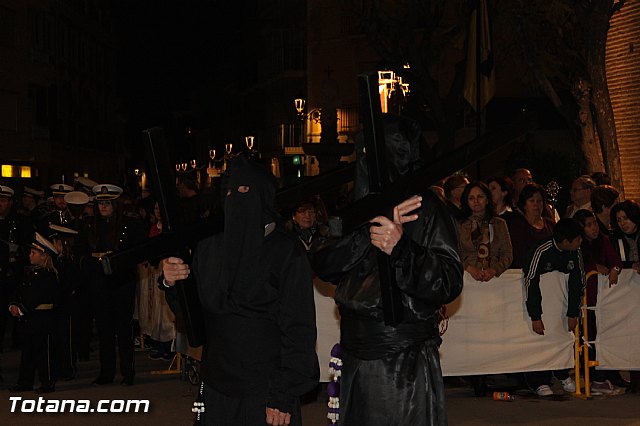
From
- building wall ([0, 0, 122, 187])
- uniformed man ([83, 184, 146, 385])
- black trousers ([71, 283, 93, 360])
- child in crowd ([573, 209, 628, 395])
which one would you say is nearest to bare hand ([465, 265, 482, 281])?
child in crowd ([573, 209, 628, 395])

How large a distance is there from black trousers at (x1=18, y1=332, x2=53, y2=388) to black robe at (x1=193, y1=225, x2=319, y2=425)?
25.3 ft

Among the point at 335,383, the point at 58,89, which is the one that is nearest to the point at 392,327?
the point at 335,383

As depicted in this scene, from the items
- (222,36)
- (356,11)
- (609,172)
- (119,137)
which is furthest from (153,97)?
(609,172)

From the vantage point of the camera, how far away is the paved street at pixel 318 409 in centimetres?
1196

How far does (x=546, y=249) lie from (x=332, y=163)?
27.4 metres

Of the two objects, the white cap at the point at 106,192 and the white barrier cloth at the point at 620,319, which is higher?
the white cap at the point at 106,192

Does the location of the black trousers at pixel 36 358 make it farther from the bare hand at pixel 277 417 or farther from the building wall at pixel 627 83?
the building wall at pixel 627 83

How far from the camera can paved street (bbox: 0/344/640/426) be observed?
12.0 metres

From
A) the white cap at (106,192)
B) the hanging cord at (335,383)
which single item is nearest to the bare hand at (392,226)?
the hanging cord at (335,383)

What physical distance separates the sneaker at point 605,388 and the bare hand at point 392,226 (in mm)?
8423

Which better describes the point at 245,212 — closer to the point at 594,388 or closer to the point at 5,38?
the point at 594,388

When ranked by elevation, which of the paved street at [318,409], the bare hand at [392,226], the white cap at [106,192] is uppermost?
the white cap at [106,192]

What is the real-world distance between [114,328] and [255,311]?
8333 millimetres

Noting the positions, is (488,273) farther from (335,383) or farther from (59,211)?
(59,211)
